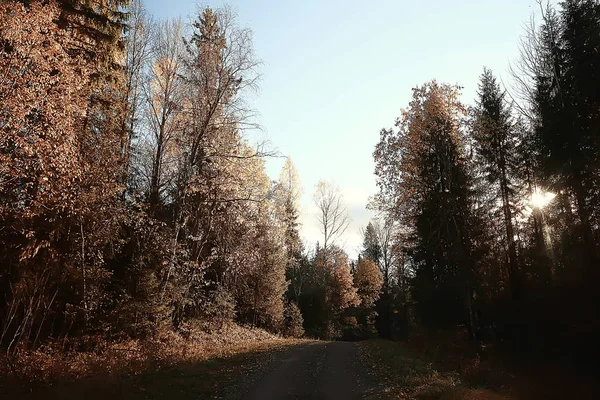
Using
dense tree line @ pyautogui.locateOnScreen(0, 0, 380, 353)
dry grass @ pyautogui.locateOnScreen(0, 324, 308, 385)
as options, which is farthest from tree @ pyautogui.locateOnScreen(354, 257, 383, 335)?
dry grass @ pyautogui.locateOnScreen(0, 324, 308, 385)

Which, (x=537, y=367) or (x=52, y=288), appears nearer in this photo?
(x=52, y=288)

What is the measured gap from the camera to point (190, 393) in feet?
32.6

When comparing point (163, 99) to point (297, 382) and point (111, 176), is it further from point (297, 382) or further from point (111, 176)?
point (297, 382)

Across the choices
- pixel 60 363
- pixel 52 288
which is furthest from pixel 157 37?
pixel 60 363

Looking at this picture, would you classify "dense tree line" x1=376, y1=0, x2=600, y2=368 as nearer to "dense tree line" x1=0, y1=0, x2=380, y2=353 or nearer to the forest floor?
the forest floor

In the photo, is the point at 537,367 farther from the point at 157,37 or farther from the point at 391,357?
the point at 157,37

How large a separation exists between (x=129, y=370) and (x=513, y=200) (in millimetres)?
23694

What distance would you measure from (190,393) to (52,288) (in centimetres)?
636

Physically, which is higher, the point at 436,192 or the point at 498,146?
the point at 498,146

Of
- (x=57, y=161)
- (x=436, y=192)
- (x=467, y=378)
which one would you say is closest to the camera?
(x=57, y=161)

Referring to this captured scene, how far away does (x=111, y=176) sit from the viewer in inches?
518

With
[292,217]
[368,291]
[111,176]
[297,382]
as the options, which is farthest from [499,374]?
[368,291]

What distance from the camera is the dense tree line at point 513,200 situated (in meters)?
16.9

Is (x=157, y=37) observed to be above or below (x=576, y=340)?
above
